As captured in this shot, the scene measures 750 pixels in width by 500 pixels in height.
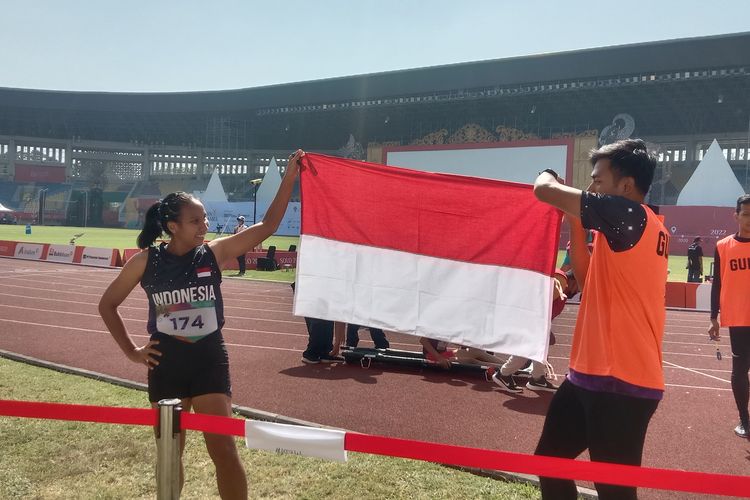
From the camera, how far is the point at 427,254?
480 cm

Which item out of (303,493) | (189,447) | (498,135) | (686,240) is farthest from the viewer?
(498,135)

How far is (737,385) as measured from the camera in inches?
210

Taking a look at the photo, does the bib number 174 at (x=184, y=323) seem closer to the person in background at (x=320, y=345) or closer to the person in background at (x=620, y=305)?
the person in background at (x=620, y=305)

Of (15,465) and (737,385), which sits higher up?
(737,385)

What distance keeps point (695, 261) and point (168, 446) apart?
21.8 m

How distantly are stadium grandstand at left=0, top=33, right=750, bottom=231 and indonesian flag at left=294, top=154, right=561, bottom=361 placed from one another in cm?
4319

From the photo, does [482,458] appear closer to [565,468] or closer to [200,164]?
[565,468]

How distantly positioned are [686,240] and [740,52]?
72.3 ft

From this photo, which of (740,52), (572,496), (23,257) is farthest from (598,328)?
(740,52)

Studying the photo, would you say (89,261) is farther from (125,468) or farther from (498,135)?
(498,135)

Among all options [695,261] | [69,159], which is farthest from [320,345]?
[69,159]

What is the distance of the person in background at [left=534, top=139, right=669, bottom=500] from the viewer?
2.46 metres

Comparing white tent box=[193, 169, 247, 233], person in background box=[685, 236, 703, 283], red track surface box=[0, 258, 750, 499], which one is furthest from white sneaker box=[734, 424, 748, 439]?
white tent box=[193, 169, 247, 233]

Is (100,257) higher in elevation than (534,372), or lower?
higher
